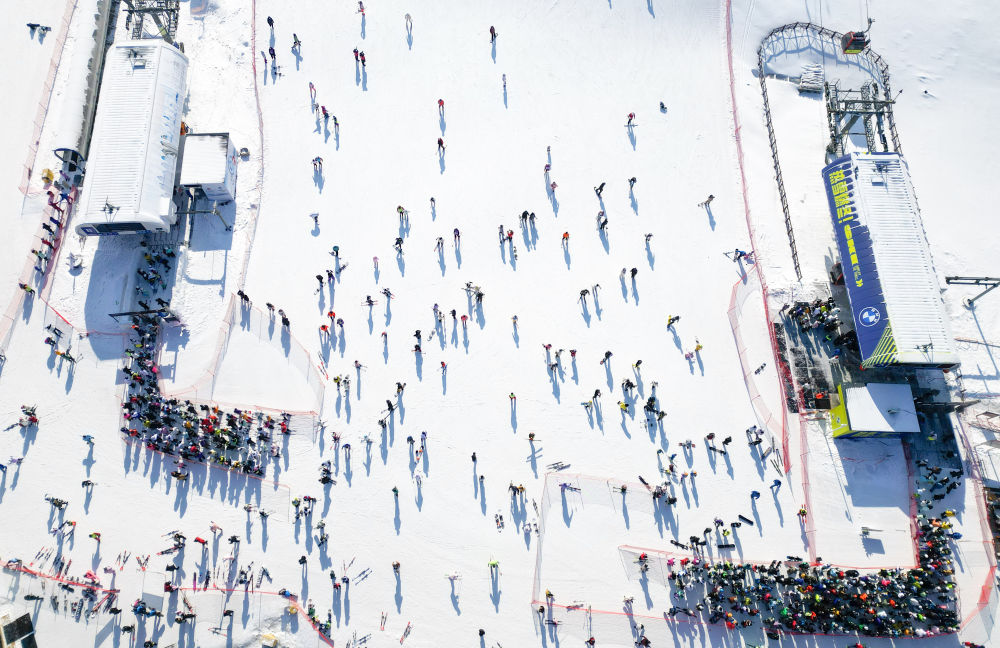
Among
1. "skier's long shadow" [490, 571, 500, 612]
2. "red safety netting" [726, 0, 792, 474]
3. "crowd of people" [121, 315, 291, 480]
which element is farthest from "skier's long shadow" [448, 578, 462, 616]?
"red safety netting" [726, 0, 792, 474]

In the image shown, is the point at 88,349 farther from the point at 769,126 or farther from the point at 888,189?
the point at 888,189

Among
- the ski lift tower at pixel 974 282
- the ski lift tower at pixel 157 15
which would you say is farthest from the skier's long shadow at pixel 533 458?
the ski lift tower at pixel 157 15

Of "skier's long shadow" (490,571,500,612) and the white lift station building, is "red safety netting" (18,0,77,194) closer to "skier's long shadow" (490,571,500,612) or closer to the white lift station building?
the white lift station building

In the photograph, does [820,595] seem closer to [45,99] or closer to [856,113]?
[856,113]

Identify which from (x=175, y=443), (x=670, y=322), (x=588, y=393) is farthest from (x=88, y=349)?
(x=670, y=322)

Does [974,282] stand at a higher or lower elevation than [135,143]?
lower

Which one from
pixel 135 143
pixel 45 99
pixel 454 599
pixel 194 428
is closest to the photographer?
pixel 454 599

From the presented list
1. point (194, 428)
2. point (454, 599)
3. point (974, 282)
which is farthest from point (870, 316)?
point (194, 428)
